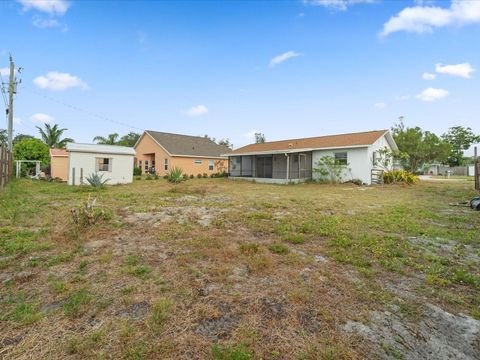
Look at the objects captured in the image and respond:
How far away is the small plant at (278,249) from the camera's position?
175 inches

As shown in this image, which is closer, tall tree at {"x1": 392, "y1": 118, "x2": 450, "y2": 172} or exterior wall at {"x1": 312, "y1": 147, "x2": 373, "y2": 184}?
exterior wall at {"x1": 312, "y1": 147, "x2": 373, "y2": 184}

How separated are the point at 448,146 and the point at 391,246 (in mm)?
36382

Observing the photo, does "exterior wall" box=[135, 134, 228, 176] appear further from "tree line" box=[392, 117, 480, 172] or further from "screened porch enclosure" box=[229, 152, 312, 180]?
"tree line" box=[392, 117, 480, 172]

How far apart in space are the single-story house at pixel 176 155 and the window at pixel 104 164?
7315 millimetres

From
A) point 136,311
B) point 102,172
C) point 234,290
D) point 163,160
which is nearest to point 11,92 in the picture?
point 102,172

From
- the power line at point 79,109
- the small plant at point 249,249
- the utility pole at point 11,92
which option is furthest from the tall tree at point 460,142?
the utility pole at point 11,92

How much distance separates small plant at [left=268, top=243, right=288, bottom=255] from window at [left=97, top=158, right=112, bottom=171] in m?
16.4

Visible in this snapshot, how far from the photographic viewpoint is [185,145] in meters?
27.5

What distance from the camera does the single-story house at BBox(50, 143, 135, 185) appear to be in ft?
54.0

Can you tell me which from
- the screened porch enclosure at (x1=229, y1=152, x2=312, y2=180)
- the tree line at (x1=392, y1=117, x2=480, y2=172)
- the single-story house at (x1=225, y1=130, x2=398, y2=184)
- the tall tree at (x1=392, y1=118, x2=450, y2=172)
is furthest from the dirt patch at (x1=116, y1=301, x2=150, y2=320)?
the tall tree at (x1=392, y1=118, x2=450, y2=172)

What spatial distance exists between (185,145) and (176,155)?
294 cm

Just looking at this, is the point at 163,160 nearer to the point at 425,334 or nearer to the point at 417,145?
the point at 425,334

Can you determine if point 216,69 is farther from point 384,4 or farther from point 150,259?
point 150,259

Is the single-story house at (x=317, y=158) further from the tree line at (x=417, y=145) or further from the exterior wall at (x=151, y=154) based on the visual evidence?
the tree line at (x=417, y=145)
